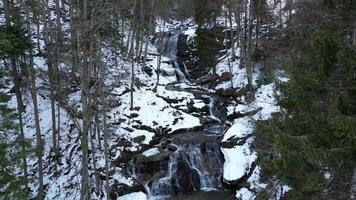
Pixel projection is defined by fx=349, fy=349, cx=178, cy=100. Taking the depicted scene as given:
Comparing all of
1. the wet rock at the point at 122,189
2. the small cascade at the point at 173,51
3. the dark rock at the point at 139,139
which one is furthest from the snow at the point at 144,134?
the small cascade at the point at 173,51

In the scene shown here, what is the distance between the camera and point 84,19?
9.93m

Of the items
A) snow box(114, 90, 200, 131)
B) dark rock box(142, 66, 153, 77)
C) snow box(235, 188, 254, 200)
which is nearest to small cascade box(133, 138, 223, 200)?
snow box(235, 188, 254, 200)

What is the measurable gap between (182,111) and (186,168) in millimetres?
5982

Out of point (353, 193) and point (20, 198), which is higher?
point (353, 193)

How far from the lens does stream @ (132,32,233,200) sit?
1700 cm

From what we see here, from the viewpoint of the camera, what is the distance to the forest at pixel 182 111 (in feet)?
26.7

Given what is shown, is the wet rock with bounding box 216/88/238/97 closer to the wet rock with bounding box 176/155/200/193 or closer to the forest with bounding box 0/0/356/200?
the forest with bounding box 0/0/356/200

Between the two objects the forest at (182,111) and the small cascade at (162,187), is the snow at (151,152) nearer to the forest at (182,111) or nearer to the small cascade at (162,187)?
the forest at (182,111)

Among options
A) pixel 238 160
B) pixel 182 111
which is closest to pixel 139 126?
pixel 182 111

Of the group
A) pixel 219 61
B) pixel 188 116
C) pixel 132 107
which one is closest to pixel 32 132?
pixel 132 107

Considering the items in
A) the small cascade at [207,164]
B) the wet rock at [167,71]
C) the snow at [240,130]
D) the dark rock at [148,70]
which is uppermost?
the dark rock at [148,70]

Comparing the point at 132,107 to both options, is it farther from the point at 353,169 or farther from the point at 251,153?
the point at 353,169

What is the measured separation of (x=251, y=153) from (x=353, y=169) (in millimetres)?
9012

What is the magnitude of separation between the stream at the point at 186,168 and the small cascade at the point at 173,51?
11.4m
